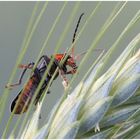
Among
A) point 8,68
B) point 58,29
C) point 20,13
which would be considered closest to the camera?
point 8,68

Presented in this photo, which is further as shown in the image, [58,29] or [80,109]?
[58,29]

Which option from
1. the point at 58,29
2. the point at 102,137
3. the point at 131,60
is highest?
the point at 58,29

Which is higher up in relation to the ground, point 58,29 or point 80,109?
point 58,29

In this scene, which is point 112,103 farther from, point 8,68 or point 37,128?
point 8,68

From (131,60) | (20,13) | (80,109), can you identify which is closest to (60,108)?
(80,109)

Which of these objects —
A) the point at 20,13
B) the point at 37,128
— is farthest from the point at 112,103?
the point at 20,13

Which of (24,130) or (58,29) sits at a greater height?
(58,29)

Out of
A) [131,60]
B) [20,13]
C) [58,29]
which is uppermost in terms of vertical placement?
[20,13]

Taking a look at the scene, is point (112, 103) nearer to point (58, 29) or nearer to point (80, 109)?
point (80, 109)

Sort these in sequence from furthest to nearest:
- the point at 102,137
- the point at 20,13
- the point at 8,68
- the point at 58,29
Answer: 1. the point at 20,13
2. the point at 58,29
3. the point at 8,68
4. the point at 102,137
